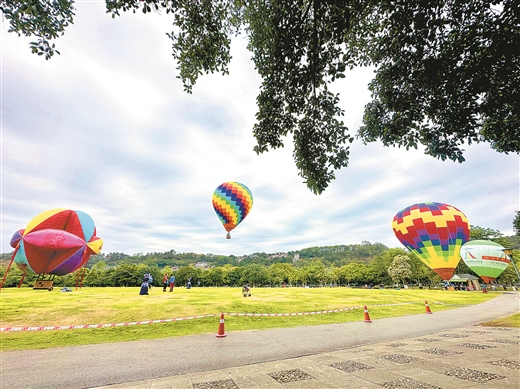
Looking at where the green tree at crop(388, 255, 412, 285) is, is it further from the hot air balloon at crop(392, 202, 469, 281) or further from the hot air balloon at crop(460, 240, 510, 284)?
the hot air balloon at crop(392, 202, 469, 281)

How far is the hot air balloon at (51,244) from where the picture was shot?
81.4ft

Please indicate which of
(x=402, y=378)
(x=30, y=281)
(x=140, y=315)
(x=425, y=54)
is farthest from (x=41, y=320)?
(x=30, y=281)

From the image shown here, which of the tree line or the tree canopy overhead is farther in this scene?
the tree line

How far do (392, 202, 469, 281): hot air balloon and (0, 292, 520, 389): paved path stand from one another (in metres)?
21.8

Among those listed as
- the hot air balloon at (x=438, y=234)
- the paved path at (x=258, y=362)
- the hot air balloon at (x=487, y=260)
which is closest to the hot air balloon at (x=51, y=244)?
the paved path at (x=258, y=362)

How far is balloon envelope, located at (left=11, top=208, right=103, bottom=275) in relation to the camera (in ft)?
81.4

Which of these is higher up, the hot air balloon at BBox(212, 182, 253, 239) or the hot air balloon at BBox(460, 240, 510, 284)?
the hot air balloon at BBox(212, 182, 253, 239)

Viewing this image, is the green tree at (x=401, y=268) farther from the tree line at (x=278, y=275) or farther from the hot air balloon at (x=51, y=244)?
the hot air balloon at (x=51, y=244)

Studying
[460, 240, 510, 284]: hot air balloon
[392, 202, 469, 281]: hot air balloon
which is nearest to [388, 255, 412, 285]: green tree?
[460, 240, 510, 284]: hot air balloon

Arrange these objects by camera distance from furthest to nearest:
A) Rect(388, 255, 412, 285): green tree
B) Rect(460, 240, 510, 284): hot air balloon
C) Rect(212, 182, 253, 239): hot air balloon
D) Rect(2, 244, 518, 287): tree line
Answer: Rect(388, 255, 412, 285): green tree → Rect(2, 244, 518, 287): tree line → Rect(460, 240, 510, 284): hot air balloon → Rect(212, 182, 253, 239): hot air balloon

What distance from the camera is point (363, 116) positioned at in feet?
26.2

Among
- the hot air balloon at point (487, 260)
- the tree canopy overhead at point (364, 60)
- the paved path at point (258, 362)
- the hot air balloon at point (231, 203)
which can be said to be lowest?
the paved path at point (258, 362)

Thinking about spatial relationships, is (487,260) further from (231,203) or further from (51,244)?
(51,244)

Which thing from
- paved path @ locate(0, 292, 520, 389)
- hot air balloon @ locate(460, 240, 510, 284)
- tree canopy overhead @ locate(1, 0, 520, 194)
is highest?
tree canopy overhead @ locate(1, 0, 520, 194)
